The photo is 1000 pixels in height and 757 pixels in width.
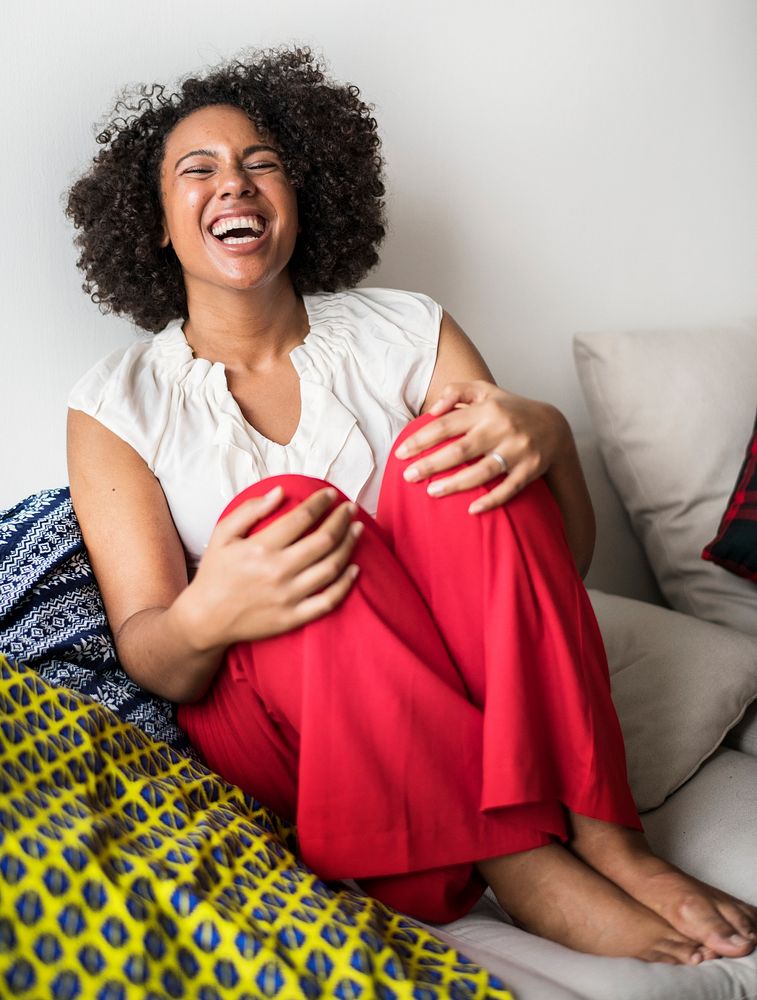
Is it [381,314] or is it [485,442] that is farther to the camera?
[381,314]

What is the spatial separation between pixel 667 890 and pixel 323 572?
0.43 meters

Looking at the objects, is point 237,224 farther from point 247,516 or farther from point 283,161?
point 247,516

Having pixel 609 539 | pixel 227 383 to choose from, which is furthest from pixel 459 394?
pixel 609 539

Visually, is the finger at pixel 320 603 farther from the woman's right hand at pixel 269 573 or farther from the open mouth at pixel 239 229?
the open mouth at pixel 239 229

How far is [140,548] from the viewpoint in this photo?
119 centimetres

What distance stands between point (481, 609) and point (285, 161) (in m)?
0.76

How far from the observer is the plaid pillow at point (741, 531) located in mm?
1516

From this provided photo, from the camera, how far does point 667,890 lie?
0.92m

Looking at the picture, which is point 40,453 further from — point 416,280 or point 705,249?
point 705,249

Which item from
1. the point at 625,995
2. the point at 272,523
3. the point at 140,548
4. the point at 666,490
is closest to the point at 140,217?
the point at 140,548

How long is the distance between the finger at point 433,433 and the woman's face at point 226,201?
397 mm

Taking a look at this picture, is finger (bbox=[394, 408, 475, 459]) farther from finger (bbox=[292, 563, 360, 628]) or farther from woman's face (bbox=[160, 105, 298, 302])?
woman's face (bbox=[160, 105, 298, 302])

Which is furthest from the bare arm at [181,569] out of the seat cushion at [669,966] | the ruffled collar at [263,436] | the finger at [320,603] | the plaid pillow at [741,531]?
the plaid pillow at [741,531]

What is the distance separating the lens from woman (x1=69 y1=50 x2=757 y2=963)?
3.01ft
